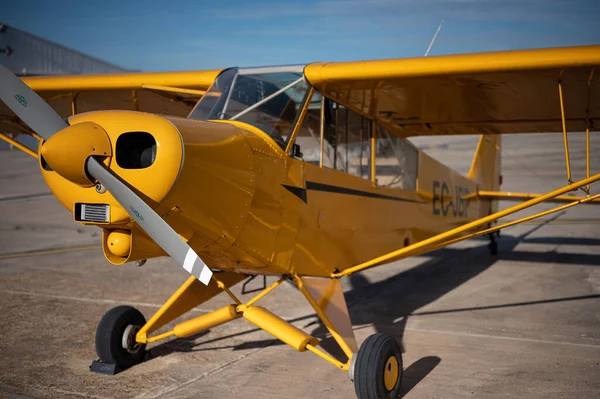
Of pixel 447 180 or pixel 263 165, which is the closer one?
pixel 263 165

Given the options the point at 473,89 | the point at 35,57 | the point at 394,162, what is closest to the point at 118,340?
the point at 394,162

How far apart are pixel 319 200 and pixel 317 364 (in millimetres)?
1382

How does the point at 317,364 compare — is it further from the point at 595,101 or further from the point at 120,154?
the point at 595,101

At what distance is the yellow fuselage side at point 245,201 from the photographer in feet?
11.5

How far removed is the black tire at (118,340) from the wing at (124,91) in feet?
6.90

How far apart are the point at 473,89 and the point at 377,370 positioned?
2777mm

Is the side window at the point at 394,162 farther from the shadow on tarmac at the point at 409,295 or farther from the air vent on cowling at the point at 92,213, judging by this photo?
the air vent on cowling at the point at 92,213

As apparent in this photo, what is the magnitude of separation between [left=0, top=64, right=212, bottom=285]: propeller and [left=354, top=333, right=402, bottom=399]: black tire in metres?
1.48

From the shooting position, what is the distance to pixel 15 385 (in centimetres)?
464

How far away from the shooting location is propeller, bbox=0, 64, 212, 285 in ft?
11.1

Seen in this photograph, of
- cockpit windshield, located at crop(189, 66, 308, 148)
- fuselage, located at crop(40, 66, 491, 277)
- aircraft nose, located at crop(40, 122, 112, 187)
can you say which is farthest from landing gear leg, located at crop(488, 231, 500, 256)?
aircraft nose, located at crop(40, 122, 112, 187)

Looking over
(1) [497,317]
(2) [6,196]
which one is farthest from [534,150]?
(1) [497,317]

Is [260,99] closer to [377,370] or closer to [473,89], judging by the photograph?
[473,89]

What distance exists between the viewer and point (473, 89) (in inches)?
225
